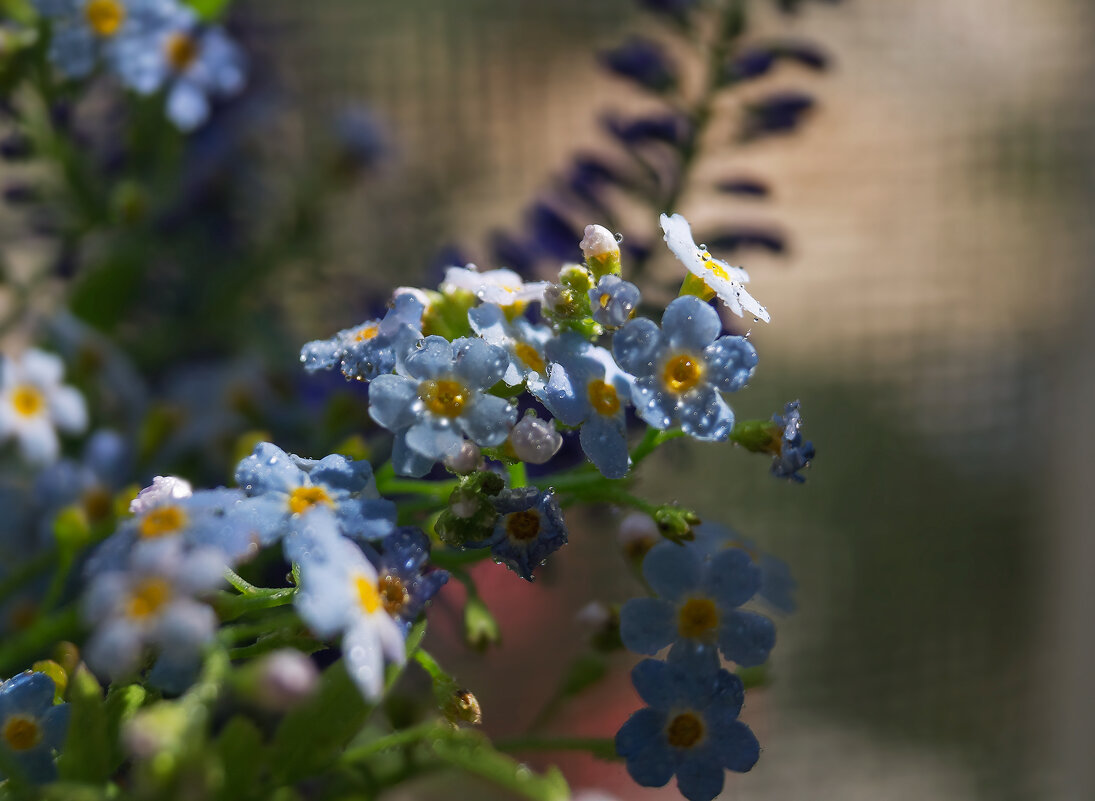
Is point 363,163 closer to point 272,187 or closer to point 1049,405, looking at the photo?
point 272,187

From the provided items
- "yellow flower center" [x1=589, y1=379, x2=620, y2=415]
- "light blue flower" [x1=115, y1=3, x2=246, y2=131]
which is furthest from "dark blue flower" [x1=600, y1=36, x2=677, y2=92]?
"yellow flower center" [x1=589, y1=379, x2=620, y2=415]

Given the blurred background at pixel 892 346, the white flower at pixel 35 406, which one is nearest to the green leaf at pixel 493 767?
the white flower at pixel 35 406

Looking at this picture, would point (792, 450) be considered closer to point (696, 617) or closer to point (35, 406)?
point (696, 617)

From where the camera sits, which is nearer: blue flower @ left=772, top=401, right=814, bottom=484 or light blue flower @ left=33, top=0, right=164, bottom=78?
blue flower @ left=772, top=401, right=814, bottom=484

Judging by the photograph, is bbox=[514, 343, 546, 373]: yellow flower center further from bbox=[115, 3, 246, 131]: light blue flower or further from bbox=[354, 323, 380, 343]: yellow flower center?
bbox=[115, 3, 246, 131]: light blue flower

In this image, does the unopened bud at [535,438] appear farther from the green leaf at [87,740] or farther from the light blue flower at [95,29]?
the light blue flower at [95,29]

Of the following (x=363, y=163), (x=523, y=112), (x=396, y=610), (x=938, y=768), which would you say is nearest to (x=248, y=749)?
(x=396, y=610)

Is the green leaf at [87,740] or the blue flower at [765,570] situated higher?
the green leaf at [87,740]
